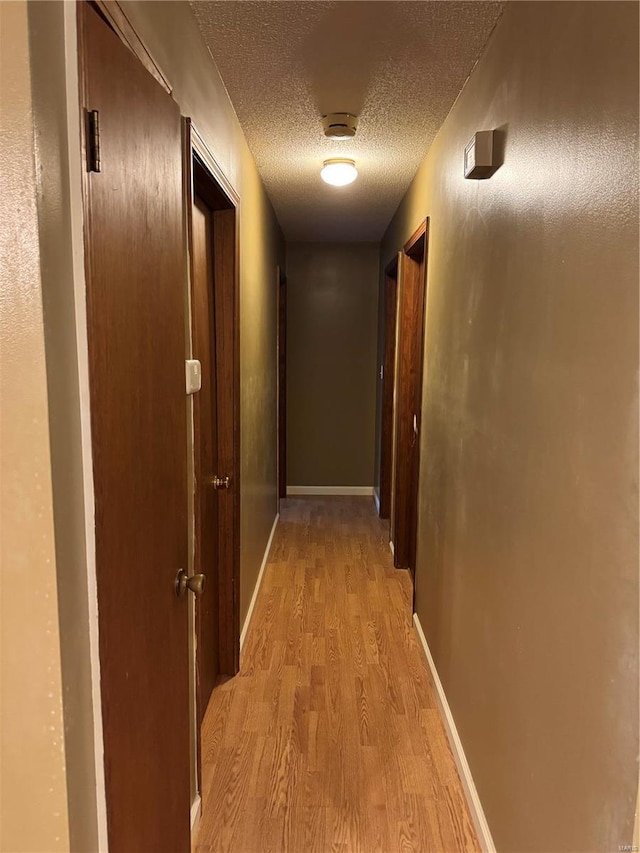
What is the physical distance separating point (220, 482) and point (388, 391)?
2509 mm

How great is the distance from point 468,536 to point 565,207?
1.13 meters

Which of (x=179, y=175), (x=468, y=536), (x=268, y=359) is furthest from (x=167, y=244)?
(x=268, y=359)

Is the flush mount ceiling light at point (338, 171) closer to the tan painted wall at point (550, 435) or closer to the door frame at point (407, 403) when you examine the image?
the door frame at point (407, 403)

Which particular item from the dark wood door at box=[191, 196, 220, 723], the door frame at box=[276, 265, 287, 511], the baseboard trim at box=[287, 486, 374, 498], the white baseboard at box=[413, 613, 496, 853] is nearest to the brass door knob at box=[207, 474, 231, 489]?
the dark wood door at box=[191, 196, 220, 723]

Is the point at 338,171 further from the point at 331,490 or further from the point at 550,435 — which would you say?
the point at 331,490

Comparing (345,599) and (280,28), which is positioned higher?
(280,28)

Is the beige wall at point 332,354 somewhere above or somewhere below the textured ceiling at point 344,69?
below

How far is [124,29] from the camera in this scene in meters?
1.06

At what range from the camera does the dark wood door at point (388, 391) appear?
14.7 ft

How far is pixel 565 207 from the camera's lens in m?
1.19

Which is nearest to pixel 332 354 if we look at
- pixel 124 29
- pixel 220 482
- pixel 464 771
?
pixel 220 482

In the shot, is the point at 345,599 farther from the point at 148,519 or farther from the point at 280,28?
the point at 280,28

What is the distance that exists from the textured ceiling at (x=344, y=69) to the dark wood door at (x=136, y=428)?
63 cm

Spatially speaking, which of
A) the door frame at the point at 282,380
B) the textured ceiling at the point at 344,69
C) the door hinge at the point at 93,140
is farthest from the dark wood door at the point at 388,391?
the door hinge at the point at 93,140
